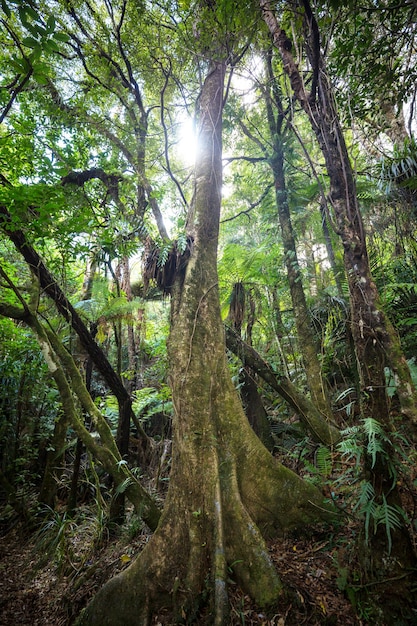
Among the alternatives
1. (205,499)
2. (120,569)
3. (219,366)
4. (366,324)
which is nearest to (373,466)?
(366,324)

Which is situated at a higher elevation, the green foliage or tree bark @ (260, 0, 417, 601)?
tree bark @ (260, 0, 417, 601)

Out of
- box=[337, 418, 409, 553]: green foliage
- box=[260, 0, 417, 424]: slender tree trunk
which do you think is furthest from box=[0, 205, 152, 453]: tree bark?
box=[337, 418, 409, 553]: green foliage

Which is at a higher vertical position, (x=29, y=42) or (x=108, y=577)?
(x=29, y=42)

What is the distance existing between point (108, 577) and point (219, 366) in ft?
8.89

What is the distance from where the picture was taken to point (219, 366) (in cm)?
371

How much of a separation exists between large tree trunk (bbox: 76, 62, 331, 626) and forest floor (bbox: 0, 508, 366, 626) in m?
0.16

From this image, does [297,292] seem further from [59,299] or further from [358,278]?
[59,299]

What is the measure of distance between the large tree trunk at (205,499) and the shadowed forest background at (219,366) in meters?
0.02

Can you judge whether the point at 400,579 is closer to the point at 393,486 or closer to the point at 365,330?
the point at 393,486

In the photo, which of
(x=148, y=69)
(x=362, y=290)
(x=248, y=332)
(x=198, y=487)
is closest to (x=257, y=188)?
(x=148, y=69)

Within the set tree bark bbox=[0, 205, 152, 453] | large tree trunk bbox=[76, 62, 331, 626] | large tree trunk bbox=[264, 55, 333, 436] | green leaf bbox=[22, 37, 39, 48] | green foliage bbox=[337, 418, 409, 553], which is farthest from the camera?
large tree trunk bbox=[264, 55, 333, 436]

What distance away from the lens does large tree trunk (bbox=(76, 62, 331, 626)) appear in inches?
106

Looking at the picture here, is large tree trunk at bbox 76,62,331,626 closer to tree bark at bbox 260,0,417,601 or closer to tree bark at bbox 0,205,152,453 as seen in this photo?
tree bark at bbox 260,0,417,601

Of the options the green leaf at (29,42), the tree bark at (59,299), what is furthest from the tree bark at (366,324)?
the tree bark at (59,299)
